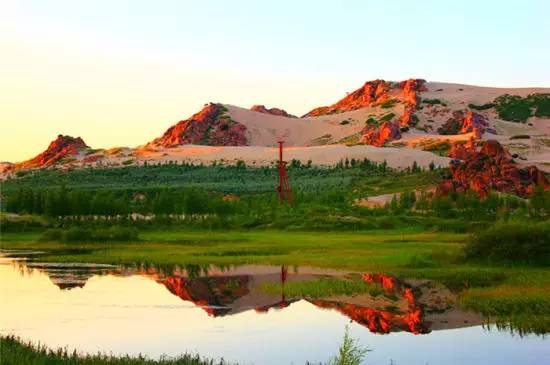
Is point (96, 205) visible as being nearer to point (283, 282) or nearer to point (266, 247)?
point (266, 247)

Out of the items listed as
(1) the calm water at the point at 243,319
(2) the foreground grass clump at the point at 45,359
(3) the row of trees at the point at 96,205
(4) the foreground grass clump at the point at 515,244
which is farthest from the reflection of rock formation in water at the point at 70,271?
(3) the row of trees at the point at 96,205


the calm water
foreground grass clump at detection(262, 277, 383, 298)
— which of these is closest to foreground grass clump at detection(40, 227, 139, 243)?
the calm water

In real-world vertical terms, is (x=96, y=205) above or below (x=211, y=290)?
above

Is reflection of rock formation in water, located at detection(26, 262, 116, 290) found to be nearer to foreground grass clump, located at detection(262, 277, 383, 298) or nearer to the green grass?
the green grass

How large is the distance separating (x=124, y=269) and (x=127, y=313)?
1729 centimetres

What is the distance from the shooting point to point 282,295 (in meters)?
42.2

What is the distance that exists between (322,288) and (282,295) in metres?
2.23

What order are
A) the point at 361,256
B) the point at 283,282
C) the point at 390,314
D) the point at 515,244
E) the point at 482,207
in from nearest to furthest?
the point at 390,314 < the point at 283,282 < the point at 515,244 < the point at 361,256 < the point at 482,207

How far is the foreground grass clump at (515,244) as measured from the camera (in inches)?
1970

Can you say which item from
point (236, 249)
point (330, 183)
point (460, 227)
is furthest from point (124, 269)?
point (330, 183)

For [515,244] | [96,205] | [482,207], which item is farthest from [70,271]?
[482,207]

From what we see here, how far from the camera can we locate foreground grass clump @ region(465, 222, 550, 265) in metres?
50.0

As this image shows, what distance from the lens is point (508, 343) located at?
30.1 m

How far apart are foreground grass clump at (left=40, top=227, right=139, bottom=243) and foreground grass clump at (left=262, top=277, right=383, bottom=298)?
32.9 metres
